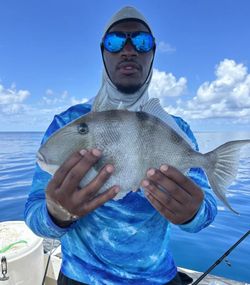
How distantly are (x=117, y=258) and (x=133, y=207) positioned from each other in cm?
21

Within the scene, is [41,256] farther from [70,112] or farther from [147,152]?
[147,152]

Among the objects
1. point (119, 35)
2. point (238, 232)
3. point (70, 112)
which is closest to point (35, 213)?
point (70, 112)

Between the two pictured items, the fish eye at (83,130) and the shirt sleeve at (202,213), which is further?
the shirt sleeve at (202,213)

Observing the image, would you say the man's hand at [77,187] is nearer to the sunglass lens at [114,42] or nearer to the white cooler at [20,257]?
the sunglass lens at [114,42]

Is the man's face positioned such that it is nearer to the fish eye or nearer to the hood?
the hood

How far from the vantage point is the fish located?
3.35 feet

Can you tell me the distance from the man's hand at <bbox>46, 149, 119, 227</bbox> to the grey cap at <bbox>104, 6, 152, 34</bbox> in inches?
34.4

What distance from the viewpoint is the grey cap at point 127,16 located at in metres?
1.58

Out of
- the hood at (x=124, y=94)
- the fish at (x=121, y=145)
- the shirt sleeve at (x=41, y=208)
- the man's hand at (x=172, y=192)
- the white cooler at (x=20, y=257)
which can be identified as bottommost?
the white cooler at (x=20, y=257)

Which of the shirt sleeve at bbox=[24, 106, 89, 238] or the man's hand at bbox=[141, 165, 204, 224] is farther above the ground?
the man's hand at bbox=[141, 165, 204, 224]

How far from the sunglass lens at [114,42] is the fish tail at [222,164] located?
0.67 metres

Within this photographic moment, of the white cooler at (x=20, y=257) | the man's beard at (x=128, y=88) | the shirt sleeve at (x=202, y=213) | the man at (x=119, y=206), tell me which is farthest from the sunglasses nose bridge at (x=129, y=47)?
the white cooler at (x=20, y=257)

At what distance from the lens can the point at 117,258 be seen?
1253 millimetres

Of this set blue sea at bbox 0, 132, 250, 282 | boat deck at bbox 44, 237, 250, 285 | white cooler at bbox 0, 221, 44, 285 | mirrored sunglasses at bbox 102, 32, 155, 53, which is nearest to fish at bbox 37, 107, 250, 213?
mirrored sunglasses at bbox 102, 32, 155, 53
